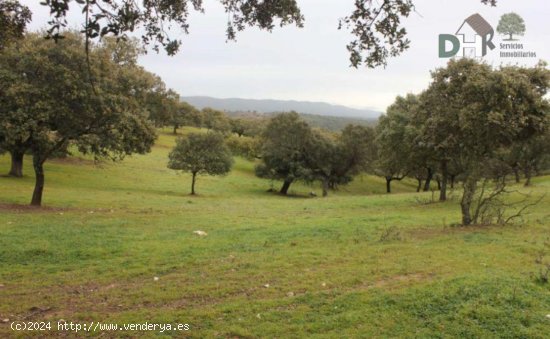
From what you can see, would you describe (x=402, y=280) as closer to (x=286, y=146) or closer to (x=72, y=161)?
(x=286, y=146)

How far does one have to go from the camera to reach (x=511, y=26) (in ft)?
91.4

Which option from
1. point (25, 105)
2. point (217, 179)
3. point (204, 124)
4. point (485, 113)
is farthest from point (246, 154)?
point (485, 113)

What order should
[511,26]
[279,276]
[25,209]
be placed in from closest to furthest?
1. [279,276]
2. [25,209]
3. [511,26]

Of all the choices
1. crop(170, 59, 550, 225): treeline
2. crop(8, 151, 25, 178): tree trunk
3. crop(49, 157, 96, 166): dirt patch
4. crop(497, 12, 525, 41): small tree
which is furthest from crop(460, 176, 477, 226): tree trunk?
crop(49, 157, 96, 166): dirt patch

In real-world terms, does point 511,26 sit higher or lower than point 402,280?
higher

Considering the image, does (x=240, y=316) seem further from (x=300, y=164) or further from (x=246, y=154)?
(x=246, y=154)

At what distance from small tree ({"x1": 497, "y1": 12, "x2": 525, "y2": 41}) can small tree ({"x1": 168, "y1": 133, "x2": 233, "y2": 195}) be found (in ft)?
85.8

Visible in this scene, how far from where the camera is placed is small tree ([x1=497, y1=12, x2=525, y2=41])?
2784 centimetres

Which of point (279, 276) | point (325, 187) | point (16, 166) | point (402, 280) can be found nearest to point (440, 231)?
point (402, 280)

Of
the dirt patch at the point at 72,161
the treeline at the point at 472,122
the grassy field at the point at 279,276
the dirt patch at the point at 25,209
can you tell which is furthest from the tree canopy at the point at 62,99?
the dirt patch at the point at 72,161

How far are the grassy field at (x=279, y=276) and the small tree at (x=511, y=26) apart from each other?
14664 millimetres

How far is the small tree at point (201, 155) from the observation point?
134 feet

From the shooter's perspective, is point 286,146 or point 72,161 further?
point 286,146

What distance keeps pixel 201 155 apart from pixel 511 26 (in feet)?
91.5
